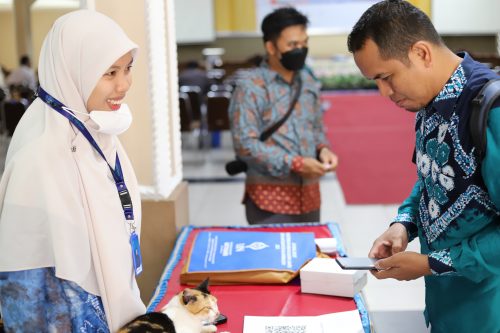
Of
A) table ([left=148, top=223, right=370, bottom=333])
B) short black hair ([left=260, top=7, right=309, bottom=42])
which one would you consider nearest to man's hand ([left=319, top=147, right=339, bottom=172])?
short black hair ([left=260, top=7, right=309, bottom=42])

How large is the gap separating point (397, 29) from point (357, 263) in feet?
1.85

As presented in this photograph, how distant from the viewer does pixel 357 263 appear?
1.49 m

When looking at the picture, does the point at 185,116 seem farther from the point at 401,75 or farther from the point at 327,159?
the point at 401,75

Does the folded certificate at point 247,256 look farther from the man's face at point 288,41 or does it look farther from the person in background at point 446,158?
the man's face at point 288,41

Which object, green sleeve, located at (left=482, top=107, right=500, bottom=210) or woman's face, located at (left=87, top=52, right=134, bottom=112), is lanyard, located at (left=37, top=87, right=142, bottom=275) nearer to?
woman's face, located at (left=87, top=52, right=134, bottom=112)

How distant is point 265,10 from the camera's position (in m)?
14.4

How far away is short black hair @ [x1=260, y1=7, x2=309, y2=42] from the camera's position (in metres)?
2.51

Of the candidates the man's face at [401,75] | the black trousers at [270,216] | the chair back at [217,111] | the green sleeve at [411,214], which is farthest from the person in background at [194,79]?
the man's face at [401,75]

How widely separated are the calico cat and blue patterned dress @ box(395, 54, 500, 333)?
0.56 m

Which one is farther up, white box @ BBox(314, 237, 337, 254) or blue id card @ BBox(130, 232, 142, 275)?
blue id card @ BBox(130, 232, 142, 275)

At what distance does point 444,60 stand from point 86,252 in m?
0.88

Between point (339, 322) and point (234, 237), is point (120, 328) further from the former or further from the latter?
point (234, 237)

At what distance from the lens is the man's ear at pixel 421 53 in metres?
1.31

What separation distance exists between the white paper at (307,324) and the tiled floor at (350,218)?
695mm
